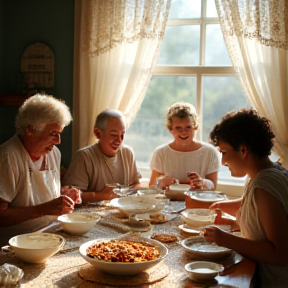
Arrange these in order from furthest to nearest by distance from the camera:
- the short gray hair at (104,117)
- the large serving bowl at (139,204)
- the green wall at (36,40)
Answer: the green wall at (36,40)
the short gray hair at (104,117)
the large serving bowl at (139,204)

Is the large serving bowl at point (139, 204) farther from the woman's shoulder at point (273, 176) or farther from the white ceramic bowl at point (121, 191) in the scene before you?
the woman's shoulder at point (273, 176)

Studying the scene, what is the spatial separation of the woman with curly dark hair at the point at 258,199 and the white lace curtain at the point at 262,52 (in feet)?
5.91

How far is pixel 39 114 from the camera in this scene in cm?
247

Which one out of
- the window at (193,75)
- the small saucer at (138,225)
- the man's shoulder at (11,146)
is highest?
the window at (193,75)

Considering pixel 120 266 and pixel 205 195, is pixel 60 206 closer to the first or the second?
pixel 120 266

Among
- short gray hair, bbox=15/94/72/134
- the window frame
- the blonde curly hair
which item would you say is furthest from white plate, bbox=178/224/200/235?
the window frame

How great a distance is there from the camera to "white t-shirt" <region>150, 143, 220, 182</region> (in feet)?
11.6

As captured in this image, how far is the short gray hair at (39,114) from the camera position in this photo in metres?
2.46

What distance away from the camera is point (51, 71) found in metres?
4.21

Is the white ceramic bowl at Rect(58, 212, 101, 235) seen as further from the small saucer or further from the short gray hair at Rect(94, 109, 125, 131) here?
the short gray hair at Rect(94, 109, 125, 131)

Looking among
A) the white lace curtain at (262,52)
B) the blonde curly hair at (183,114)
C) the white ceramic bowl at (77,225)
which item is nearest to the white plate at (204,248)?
the white ceramic bowl at (77,225)

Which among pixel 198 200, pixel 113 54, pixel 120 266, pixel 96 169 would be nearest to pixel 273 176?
pixel 120 266

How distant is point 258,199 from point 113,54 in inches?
102

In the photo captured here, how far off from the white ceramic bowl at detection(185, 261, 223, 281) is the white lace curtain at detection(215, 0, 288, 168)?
6.88ft
